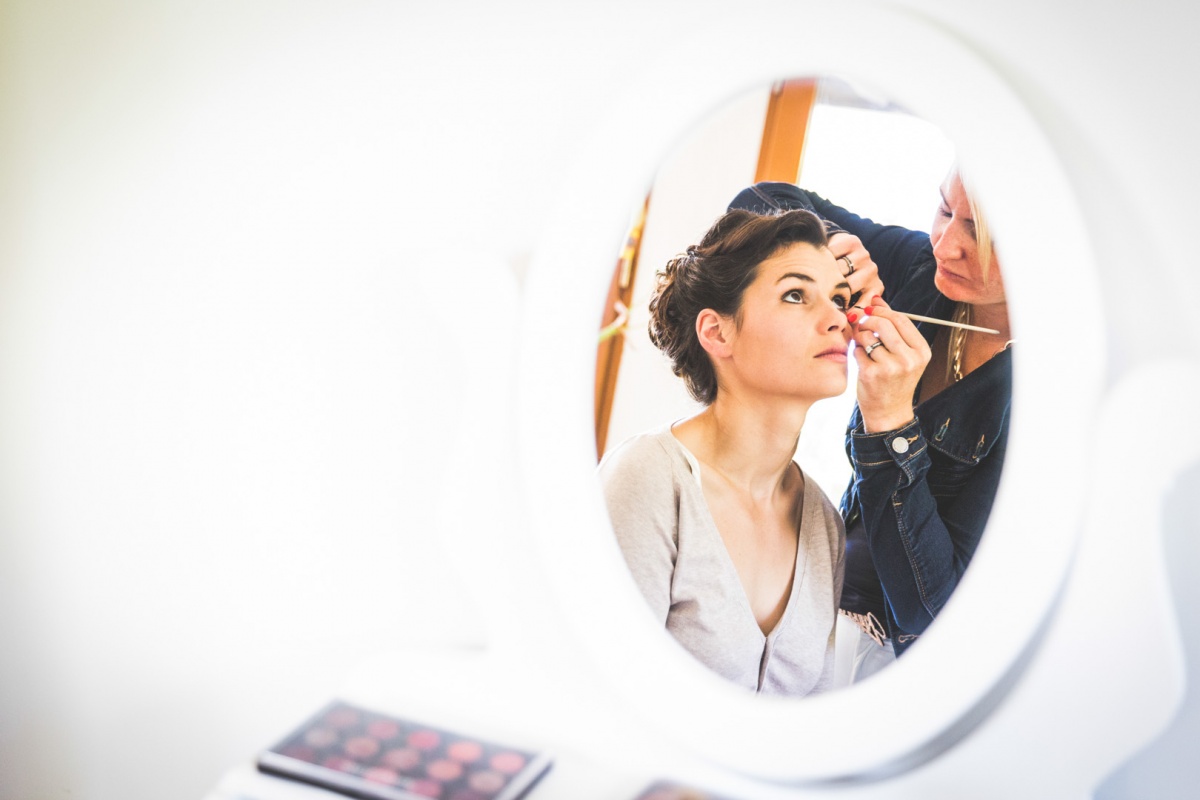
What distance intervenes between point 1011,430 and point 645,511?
25 centimetres

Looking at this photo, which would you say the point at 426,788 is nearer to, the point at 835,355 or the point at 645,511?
the point at 645,511

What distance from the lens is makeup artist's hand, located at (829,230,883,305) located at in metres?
0.55

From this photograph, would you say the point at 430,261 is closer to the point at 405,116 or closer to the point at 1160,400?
the point at 405,116

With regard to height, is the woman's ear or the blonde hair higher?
the blonde hair

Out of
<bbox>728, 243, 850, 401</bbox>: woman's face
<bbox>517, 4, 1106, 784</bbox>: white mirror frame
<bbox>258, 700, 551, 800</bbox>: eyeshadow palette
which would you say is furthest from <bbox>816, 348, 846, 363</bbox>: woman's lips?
<bbox>258, 700, 551, 800</bbox>: eyeshadow palette

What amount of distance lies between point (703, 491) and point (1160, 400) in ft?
0.91

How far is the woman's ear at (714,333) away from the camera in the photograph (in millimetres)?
605

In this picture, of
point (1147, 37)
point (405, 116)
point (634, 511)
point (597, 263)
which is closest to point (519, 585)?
point (634, 511)

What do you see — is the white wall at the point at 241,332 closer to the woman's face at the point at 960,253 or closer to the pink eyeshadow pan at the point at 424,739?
the pink eyeshadow pan at the point at 424,739

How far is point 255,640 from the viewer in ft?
2.64

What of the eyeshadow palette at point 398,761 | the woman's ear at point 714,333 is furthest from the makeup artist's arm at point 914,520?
the eyeshadow palette at point 398,761

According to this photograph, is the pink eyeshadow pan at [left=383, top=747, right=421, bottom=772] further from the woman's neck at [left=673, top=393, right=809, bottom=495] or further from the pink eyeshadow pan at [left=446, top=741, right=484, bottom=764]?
the woman's neck at [left=673, top=393, right=809, bottom=495]

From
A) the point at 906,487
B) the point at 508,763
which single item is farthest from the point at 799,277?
the point at 508,763

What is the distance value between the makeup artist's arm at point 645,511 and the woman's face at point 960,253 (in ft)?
0.72
